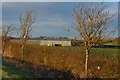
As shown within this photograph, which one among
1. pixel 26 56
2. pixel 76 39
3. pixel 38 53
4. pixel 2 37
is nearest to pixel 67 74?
pixel 76 39

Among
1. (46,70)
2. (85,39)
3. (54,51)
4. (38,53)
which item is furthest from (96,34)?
(38,53)

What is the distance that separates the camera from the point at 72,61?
1078 centimetres

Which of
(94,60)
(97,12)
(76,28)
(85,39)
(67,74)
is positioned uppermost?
(97,12)

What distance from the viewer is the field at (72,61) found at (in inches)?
352

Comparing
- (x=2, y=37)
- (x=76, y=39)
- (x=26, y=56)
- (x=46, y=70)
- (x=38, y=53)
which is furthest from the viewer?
(x=2, y=37)

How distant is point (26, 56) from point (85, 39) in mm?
8141

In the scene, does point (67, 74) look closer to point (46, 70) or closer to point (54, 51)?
point (46, 70)

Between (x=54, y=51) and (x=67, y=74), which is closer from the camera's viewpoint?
(x=67, y=74)

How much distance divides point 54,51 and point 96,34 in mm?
5159

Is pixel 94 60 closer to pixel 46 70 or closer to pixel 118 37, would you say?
pixel 118 37

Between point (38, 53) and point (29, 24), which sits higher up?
point (29, 24)

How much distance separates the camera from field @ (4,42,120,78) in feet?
29.3

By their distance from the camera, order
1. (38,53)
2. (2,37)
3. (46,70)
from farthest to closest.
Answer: (2,37) < (38,53) < (46,70)

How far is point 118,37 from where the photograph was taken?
27.6 ft
